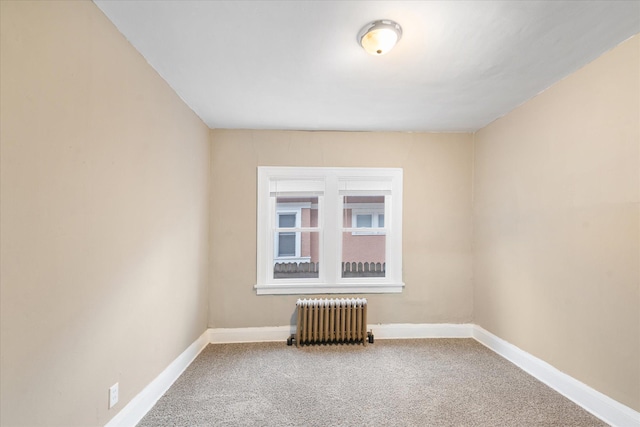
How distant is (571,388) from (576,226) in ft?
4.10

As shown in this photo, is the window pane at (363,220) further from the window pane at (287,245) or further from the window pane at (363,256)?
the window pane at (287,245)

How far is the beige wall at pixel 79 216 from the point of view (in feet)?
4.07

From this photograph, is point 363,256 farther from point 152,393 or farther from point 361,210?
point 152,393

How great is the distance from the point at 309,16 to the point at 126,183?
1504 millimetres

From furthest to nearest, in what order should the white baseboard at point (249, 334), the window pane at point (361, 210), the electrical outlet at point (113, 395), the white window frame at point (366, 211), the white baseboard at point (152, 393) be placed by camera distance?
1. the white window frame at point (366, 211)
2. the window pane at point (361, 210)
3. the white baseboard at point (249, 334)
4. the white baseboard at point (152, 393)
5. the electrical outlet at point (113, 395)

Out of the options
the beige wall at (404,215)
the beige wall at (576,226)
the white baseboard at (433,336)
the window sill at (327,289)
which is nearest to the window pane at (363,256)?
the window sill at (327,289)

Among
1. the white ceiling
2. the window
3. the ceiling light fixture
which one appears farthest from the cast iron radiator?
the ceiling light fixture

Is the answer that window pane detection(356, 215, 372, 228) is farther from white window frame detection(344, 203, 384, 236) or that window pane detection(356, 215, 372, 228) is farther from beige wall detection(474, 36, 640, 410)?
beige wall detection(474, 36, 640, 410)

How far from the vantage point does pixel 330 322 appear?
141 inches

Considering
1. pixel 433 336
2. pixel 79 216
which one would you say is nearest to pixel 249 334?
pixel 433 336

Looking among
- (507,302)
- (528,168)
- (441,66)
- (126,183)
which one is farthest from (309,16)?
(507,302)

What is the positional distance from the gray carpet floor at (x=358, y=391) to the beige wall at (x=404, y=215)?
51 centimetres

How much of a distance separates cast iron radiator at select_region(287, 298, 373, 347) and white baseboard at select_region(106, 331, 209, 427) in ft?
3.62

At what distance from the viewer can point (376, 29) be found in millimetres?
1789
